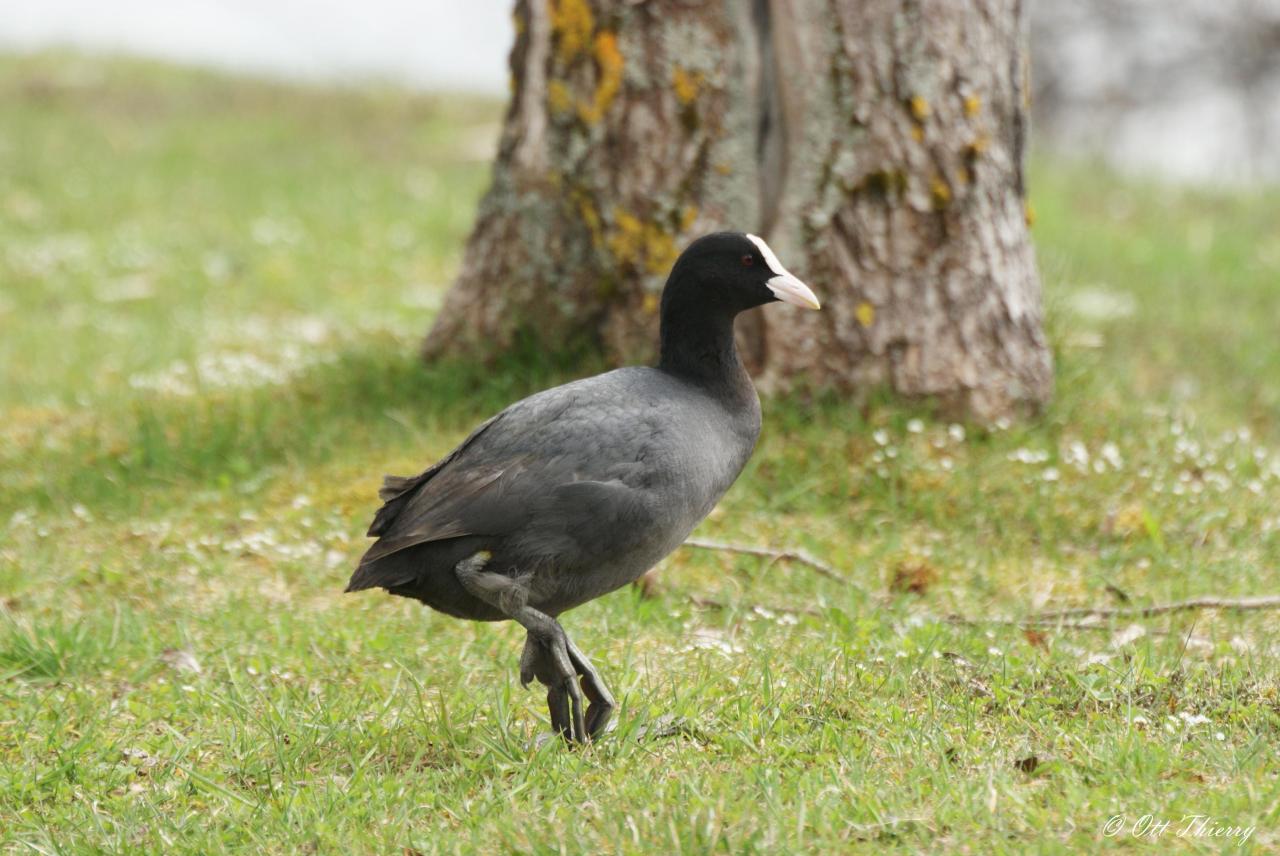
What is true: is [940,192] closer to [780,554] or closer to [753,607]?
[780,554]

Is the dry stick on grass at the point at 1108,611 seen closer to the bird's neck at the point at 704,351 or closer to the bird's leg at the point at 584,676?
the bird's neck at the point at 704,351

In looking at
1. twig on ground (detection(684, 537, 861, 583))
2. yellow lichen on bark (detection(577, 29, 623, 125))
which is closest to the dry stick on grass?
twig on ground (detection(684, 537, 861, 583))

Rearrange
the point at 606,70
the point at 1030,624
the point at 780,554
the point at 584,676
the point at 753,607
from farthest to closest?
the point at 606,70 < the point at 780,554 < the point at 753,607 < the point at 1030,624 < the point at 584,676

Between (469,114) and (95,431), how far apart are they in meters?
8.33

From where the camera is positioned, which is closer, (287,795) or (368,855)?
(368,855)

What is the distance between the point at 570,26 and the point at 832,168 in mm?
1267

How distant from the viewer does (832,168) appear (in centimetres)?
610

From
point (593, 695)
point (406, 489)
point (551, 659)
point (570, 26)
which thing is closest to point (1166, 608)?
point (593, 695)

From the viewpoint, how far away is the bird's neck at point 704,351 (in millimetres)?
4266

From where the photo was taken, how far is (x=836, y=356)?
20.4 feet

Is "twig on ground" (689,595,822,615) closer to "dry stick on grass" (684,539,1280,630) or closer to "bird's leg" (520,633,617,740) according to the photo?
"dry stick on grass" (684,539,1280,630)

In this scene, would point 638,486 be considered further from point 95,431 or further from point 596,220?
point 95,431

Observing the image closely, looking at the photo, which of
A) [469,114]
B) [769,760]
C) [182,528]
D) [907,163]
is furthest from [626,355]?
[469,114]

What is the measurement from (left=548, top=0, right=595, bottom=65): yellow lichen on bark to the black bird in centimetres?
248
